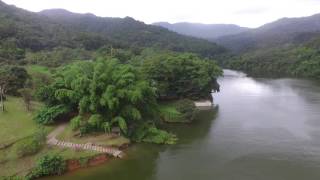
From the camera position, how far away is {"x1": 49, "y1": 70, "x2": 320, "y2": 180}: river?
30.1 metres

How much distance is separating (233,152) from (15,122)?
19.7m

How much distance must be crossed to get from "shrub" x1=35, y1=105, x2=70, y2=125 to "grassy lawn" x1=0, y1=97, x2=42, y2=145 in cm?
75

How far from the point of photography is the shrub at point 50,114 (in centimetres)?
3681

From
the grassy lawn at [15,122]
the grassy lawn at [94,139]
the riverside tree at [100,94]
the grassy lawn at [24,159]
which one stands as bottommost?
the grassy lawn at [24,159]

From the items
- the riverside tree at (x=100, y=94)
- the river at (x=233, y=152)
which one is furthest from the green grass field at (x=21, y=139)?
the river at (x=233, y=152)

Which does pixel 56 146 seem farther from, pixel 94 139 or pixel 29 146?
pixel 94 139

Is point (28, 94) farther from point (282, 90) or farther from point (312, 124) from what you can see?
point (282, 90)

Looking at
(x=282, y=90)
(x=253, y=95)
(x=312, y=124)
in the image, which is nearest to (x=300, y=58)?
(x=282, y=90)

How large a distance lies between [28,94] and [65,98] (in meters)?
3.89

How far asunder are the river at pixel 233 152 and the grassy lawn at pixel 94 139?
4.78 feet

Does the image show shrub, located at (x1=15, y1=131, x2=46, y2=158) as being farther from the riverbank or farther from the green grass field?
the green grass field

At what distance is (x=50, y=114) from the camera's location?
1470 inches

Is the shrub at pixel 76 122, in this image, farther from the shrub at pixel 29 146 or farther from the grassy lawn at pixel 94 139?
the shrub at pixel 29 146

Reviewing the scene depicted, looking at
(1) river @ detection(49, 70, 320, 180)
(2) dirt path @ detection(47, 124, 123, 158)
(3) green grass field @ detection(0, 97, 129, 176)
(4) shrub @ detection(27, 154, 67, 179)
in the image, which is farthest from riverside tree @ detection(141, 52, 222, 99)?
(4) shrub @ detection(27, 154, 67, 179)
